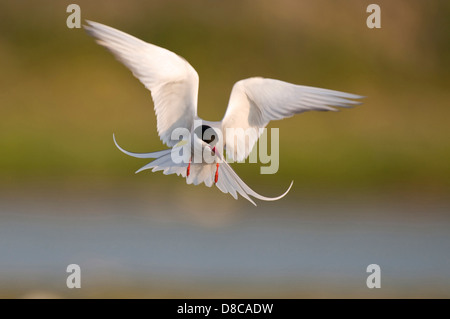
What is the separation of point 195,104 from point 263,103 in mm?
337

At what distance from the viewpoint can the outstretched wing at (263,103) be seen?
3369 mm

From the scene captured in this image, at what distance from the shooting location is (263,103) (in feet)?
11.4

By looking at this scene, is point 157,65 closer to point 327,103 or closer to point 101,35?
point 101,35

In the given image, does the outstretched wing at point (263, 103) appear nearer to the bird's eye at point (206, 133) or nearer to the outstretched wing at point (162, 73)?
the bird's eye at point (206, 133)

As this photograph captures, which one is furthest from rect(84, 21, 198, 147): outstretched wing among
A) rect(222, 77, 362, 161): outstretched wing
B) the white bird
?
rect(222, 77, 362, 161): outstretched wing

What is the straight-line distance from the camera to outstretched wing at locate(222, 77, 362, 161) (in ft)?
11.1

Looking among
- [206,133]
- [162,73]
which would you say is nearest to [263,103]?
[206,133]

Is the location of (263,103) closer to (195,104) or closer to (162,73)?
(195,104)

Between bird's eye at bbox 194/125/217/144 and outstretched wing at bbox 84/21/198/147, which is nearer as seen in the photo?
outstretched wing at bbox 84/21/198/147

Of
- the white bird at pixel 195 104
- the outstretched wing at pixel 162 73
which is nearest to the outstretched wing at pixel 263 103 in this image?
the white bird at pixel 195 104

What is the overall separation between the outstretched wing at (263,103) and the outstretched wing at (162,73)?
0.21 metres

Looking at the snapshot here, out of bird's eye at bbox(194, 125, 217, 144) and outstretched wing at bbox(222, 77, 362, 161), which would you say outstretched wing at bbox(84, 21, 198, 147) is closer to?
bird's eye at bbox(194, 125, 217, 144)

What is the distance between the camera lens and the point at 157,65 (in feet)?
11.3

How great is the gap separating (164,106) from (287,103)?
0.62 metres
